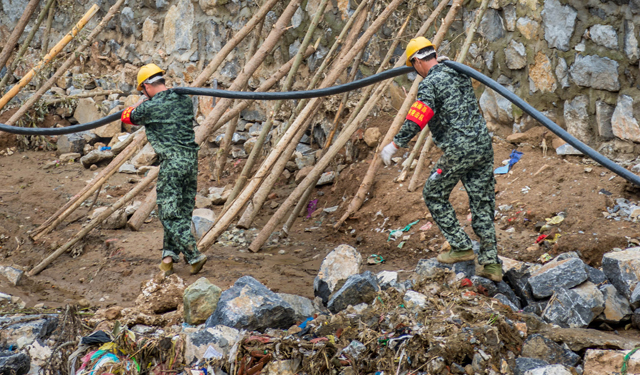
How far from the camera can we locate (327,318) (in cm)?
328

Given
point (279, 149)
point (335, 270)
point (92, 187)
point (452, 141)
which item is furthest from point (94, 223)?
point (452, 141)

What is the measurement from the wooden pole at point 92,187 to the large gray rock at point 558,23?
4.04 metres

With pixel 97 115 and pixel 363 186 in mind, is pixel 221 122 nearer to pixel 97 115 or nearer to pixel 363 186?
pixel 363 186

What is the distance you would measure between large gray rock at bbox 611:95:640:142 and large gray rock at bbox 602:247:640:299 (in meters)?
1.66

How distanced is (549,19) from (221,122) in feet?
11.3

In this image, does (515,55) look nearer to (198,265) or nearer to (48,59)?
(198,265)

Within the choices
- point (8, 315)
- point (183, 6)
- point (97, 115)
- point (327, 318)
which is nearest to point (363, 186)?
point (327, 318)

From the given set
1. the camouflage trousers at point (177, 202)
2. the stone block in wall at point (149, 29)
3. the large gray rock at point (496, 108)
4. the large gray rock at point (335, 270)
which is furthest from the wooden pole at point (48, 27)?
the large gray rock at point (496, 108)

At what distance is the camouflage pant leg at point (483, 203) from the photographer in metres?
3.79

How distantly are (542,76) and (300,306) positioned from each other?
3536 mm

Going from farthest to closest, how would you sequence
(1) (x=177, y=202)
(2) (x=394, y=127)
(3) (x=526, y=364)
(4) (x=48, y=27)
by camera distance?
(4) (x=48, y=27), (2) (x=394, y=127), (1) (x=177, y=202), (3) (x=526, y=364)

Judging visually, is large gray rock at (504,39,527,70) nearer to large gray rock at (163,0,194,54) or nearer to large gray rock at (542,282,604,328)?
large gray rock at (542,282,604,328)

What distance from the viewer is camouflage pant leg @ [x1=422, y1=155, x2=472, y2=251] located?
3.75 meters

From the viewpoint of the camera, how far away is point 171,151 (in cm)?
445
